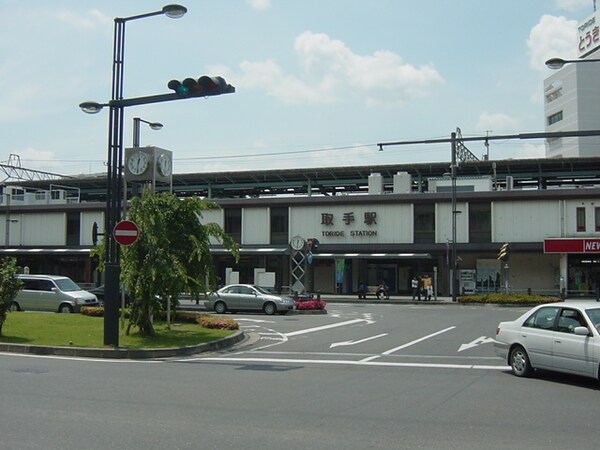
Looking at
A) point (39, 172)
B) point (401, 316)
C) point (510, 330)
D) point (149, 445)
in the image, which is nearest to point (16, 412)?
point (149, 445)

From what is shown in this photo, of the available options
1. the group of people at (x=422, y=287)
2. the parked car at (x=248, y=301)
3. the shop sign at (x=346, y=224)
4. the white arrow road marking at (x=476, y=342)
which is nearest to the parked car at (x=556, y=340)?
the white arrow road marking at (x=476, y=342)

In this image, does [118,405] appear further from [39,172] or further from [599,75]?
[599,75]

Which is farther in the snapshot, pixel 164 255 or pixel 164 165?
pixel 164 165

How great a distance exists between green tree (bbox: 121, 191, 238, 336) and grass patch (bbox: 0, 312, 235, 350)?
3.38 feet

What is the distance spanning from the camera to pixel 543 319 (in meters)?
11.8

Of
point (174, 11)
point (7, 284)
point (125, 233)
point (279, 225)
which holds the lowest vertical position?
point (7, 284)

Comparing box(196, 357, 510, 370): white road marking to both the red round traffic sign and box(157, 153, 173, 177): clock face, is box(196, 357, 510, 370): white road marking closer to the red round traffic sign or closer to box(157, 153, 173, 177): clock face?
the red round traffic sign

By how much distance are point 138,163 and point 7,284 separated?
7.52 m

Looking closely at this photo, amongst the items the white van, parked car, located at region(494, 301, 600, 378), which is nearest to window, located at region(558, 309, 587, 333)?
parked car, located at region(494, 301, 600, 378)

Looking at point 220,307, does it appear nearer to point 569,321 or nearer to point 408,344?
point 408,344

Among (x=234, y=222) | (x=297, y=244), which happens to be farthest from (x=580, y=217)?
(x=234, y=222)

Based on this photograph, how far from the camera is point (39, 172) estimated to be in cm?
7262

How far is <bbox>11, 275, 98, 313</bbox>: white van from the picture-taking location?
28.0 meters

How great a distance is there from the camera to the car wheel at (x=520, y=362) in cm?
1193
